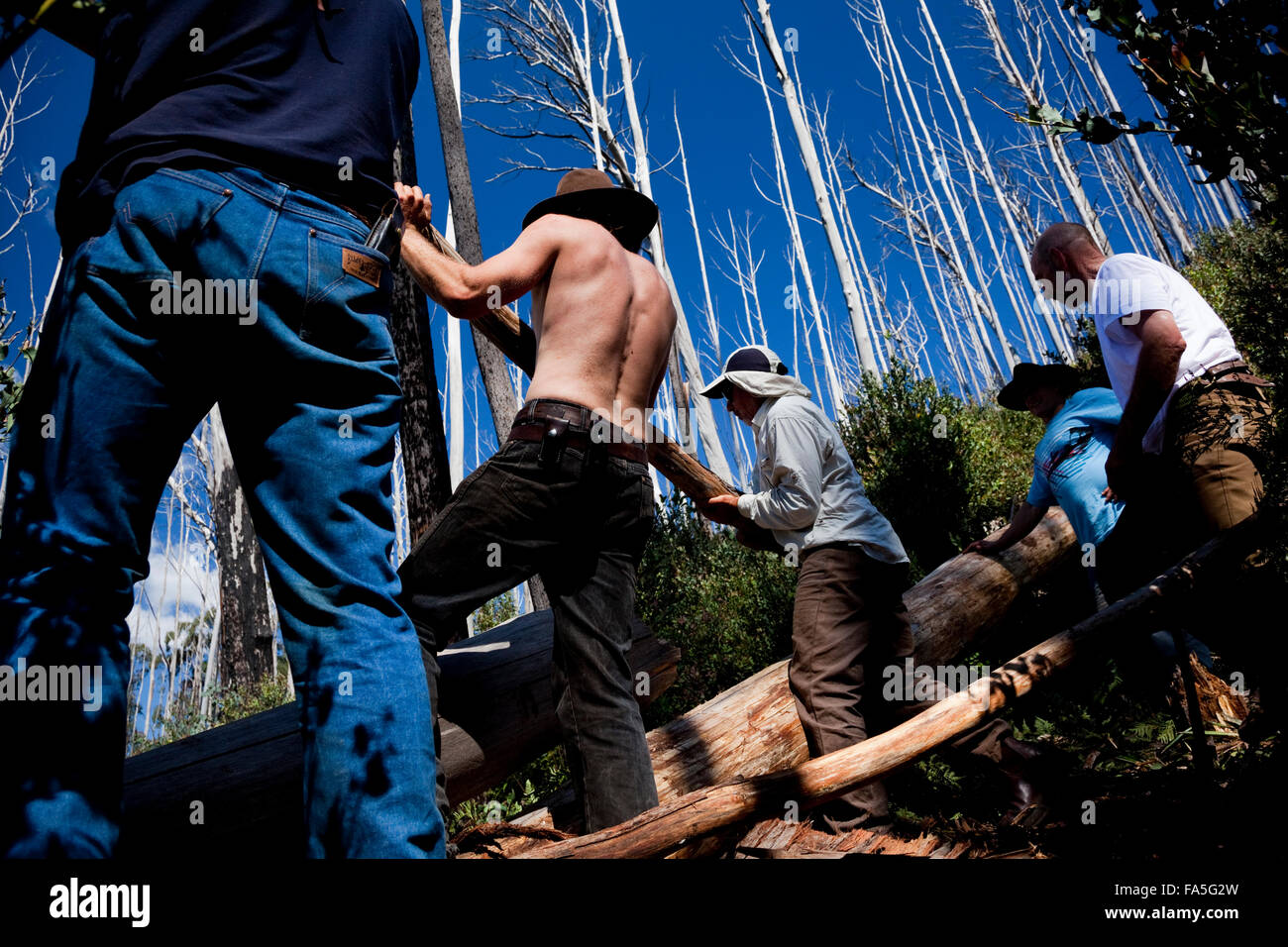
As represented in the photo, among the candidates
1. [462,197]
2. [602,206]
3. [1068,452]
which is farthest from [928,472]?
[462,197]

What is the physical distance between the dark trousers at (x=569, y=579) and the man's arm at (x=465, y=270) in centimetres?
47

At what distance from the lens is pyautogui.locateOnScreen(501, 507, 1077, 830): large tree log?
3.24 m

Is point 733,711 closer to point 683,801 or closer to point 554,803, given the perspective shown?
point 554,803

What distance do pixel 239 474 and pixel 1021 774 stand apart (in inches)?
127

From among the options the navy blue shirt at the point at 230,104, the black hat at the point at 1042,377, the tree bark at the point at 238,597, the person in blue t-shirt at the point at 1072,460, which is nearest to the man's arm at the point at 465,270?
the navy blue shirt at the point at 230,104

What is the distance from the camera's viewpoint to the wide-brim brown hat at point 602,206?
2621mm

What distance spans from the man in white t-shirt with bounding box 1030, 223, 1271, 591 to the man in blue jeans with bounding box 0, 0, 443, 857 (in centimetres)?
279

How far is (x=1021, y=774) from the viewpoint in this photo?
3.12 metres

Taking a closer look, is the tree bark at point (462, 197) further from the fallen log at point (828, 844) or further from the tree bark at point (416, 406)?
the fallen log at point (828, 844)

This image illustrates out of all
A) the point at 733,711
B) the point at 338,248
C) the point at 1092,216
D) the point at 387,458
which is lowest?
the point at 733,711

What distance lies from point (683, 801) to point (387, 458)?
103 centimetres

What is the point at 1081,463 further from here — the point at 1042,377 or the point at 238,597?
the point at 238,597
